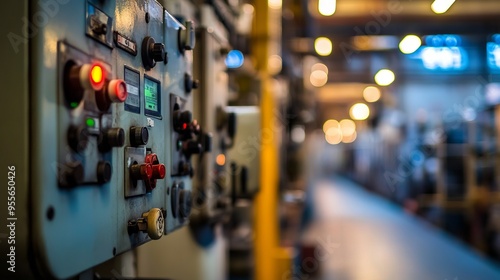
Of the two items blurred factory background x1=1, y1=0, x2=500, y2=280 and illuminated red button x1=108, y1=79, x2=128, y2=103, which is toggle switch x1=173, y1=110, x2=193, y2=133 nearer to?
blurred factory background x1=1, y1=0, x2=500, y2=280

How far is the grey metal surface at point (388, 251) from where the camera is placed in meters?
5.42

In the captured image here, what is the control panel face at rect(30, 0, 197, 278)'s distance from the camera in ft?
3.45

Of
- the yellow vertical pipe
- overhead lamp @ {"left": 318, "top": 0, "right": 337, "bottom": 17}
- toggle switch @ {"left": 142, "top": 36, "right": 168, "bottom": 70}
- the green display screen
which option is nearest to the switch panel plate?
the green display screen

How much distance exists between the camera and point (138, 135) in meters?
1.37

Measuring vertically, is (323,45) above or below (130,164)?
above

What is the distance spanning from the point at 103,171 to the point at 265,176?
305cm

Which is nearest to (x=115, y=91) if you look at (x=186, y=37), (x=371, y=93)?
(x=186, y=37)

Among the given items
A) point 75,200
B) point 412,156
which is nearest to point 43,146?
point 75,200

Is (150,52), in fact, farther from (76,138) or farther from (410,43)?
(410,43)

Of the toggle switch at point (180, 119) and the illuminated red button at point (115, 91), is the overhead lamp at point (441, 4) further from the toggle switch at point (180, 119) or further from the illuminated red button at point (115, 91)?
the illuminated red button at point (115, 91)

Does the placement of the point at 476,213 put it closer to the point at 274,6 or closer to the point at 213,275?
the point at 274,6

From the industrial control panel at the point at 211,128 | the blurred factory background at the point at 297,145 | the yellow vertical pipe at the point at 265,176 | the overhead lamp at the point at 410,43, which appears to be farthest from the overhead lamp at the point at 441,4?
the overhead lamp at the point at 410,43

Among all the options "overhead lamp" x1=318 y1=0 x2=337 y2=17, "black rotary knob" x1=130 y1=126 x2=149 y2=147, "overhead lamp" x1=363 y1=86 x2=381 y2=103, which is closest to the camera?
"black rotary knob" x1=130 y1=126 x2=149 y2=147

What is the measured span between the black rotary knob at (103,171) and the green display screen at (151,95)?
312 millimetres
